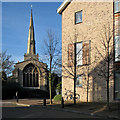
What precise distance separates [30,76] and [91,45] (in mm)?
32826

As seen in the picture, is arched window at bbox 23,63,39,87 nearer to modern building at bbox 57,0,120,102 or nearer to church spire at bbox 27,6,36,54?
church spire at bbox 27,6,36,54

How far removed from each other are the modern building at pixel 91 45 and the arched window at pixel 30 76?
96.0 ft

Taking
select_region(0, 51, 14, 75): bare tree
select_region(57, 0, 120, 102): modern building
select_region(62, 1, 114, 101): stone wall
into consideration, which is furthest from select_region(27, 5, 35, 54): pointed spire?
select_region(62, 1, 114, 101): stone wall

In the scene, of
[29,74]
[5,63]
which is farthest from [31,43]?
[5,63]

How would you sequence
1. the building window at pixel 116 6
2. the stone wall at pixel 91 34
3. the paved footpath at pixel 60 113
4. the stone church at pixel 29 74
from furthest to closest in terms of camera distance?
the stone church at pixel 29 74 < the stone wall at pixel 91 34 < the building window at pixel 116 6 < the paved footpath at pixel 60 113

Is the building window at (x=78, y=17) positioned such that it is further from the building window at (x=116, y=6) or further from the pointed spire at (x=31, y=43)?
the pointed spire at (x=31, y=43)

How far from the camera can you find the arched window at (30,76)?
49.2 meters

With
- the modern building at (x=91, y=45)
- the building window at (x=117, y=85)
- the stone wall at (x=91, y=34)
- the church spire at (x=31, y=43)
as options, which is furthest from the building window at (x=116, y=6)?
the church spire at (x=31, y=43)

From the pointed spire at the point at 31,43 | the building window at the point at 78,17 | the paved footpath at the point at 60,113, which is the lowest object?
the paved footpath at the point at 60,113

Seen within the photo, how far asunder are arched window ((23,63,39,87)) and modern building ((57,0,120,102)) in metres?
29.2

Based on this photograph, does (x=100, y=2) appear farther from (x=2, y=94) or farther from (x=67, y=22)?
(x=2, y=94)

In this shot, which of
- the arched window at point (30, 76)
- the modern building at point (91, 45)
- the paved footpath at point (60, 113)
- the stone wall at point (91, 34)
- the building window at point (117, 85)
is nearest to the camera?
the paved footpath at point (60, 113)

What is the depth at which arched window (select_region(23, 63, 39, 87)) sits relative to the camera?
49219 mm

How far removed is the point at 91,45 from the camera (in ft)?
62.5
